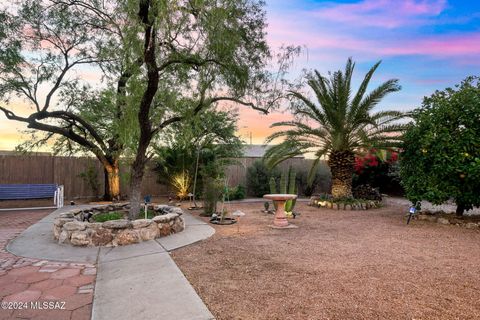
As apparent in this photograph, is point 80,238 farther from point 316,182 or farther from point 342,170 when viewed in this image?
point 316,182

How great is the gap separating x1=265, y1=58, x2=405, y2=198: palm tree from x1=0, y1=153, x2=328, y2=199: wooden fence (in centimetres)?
617

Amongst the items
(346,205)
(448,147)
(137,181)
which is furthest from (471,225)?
(137,181)

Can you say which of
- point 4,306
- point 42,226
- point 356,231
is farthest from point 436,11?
point 42,226

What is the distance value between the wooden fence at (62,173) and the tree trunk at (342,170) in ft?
23.6

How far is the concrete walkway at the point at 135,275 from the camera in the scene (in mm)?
3057

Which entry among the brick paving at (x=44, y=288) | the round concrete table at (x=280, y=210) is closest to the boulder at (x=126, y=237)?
the brick paving at (x=44, y=288)

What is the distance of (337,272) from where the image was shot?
4188 millimetres

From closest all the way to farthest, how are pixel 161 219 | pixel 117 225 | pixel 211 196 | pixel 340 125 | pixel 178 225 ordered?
1. pixel 117 225
2. pixel 161 219
3. pixel 178 225
4. pixel 211 196
5. pixel 340 125

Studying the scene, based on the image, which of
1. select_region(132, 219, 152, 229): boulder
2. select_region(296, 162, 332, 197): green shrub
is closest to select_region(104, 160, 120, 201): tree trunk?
select_region(132, 219, 152, 229): boulder

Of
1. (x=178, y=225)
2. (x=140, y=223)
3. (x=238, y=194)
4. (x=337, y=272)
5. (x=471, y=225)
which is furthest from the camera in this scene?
(x=238, y=194)

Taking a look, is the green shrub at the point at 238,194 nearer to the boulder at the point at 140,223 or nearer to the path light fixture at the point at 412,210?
the path light fixture at the point at 412,210

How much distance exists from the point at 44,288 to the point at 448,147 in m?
8.62

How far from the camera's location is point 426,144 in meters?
7.90

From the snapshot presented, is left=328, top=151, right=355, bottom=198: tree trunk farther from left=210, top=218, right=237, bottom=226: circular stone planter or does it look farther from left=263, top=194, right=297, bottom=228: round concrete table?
left=210, top=218, right=237, bottom=226: circular stone planter
